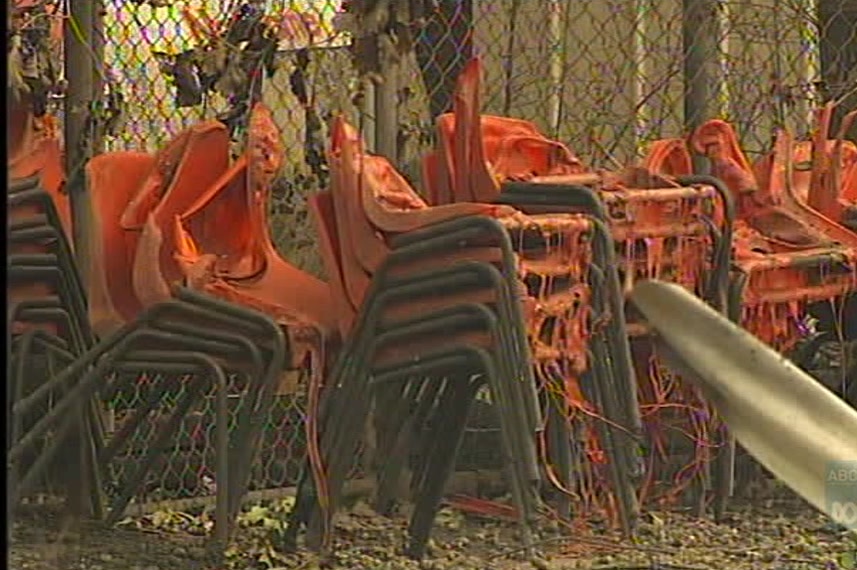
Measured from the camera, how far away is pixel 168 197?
301 cm

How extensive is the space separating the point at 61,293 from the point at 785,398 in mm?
1718

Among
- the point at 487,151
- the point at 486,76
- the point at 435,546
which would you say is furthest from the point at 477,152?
the point at 435,546

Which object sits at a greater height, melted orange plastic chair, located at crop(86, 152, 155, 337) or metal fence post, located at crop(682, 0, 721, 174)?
metal fence post, located at crop(682, 0, 721, 174)

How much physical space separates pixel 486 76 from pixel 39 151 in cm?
80

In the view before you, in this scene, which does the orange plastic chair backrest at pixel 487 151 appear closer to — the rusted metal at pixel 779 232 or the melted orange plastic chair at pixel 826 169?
the rusted metal at pixel 779 232

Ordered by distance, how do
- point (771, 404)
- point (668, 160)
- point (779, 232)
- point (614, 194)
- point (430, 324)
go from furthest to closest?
point (779, 232), point (668, 160), point (614, 194), point (430, 324), point (771, 404)

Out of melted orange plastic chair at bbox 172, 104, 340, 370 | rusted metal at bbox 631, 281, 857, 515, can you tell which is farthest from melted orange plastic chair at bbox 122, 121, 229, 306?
rusted metal at bbox 631, 281, 857, 515

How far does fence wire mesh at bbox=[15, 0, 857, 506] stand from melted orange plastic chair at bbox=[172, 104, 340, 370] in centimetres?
3

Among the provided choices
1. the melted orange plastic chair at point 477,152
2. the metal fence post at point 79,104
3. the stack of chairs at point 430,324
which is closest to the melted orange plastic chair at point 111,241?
the metal fence post at point 79,104

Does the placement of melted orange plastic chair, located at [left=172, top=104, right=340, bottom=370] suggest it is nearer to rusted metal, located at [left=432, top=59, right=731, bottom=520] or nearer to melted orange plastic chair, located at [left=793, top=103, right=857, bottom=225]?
rusted metal, located at [left=432, top=59, right=731, bottom=520]

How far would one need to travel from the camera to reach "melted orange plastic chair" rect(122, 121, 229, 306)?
296 centimetres

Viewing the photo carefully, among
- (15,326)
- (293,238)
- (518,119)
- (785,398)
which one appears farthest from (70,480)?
(785,398)

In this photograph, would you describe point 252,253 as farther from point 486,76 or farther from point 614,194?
point 614,194

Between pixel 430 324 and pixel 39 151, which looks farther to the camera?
pixel 39 151
